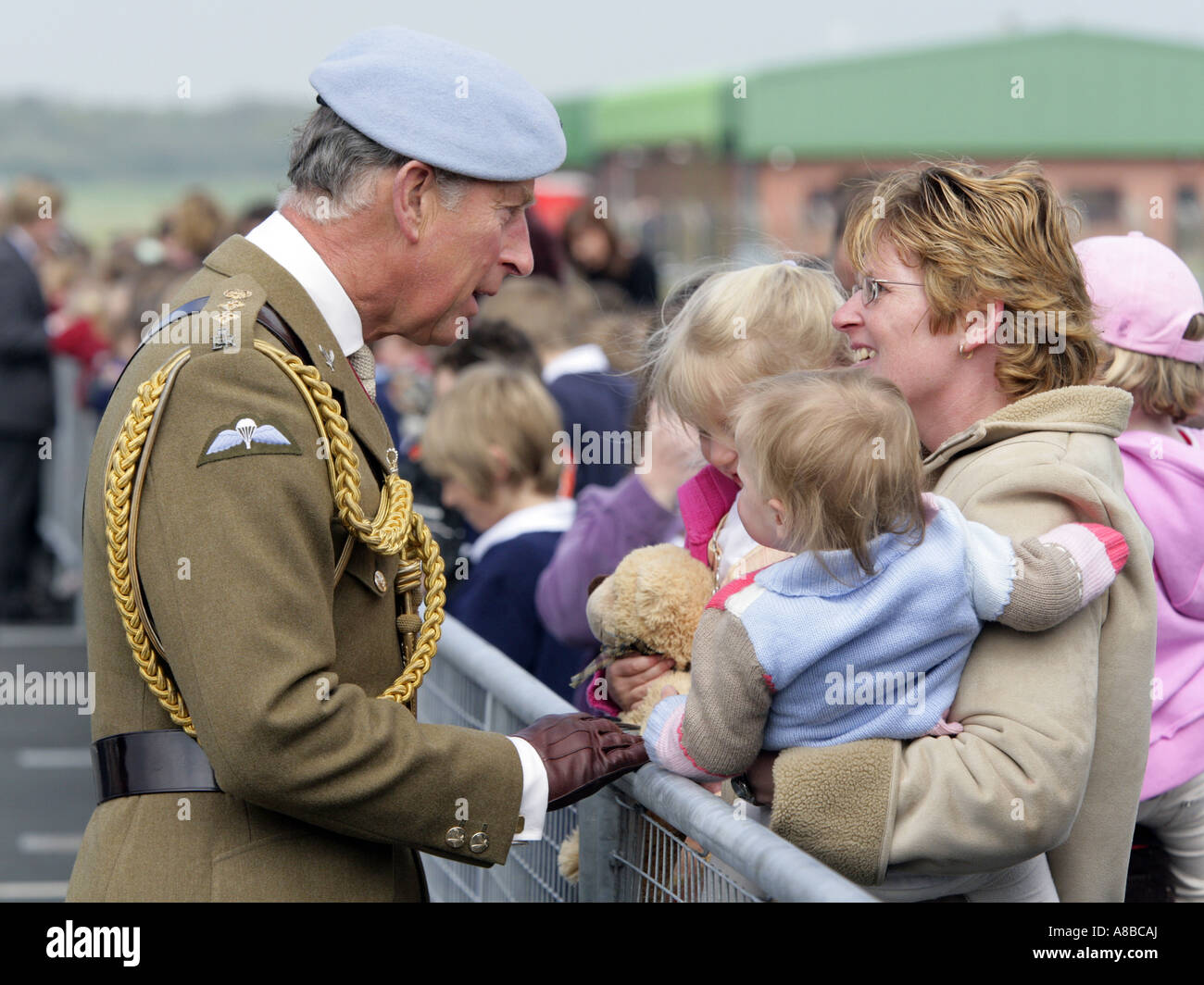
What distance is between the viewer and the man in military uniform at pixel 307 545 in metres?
1.78

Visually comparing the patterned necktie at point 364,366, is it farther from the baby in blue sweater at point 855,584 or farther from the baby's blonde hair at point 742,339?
the baby in blue sweater at point 855,584

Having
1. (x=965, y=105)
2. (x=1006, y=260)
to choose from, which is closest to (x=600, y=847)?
(x=1006, y=260)

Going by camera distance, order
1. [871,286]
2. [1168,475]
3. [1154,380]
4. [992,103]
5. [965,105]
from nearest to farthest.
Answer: [871,286] → [1168,475] → [1154,380] → [992,103] → [965,105]

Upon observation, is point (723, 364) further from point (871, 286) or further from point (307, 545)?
point (307, 545)

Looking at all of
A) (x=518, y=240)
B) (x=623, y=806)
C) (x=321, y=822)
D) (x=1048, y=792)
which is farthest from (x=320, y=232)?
(x=1048, y=792)

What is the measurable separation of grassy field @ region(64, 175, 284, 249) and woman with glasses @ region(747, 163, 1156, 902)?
129 ft

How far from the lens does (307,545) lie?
5.98 feet

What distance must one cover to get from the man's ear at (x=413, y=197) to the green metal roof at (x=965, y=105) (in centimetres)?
2016

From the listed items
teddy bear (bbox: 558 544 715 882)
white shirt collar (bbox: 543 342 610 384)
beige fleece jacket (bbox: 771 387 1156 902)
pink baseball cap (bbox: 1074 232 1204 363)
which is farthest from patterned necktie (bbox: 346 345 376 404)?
white shirt collar (bbox: 543 342 610 384)

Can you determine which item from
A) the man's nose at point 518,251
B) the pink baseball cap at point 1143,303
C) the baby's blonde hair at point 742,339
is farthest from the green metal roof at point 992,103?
the man's nose at point 518,251

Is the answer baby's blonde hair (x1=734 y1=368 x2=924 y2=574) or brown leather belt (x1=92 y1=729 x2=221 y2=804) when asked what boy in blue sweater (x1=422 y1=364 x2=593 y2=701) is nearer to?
brown leather belt (x1=92 y1=729 x2=221 y2=804)

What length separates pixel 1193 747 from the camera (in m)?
2.60

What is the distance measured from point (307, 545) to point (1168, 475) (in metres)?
1.77
